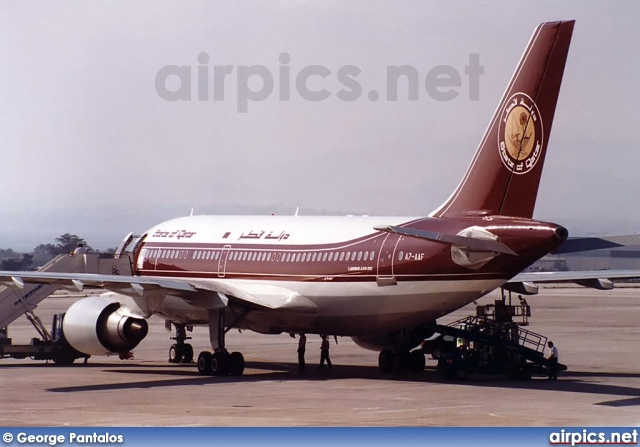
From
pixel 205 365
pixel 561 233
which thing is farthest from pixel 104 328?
pixel 561 233

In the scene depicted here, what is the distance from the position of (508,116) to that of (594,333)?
29.8 metres

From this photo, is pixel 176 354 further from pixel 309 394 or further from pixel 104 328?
pixel 309 394

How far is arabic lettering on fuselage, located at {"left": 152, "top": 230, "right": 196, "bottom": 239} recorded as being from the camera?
43.3 meters

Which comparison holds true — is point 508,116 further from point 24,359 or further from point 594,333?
point 594,333

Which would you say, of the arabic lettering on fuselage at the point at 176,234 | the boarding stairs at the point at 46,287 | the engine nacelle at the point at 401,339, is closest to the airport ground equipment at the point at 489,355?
the engine nacelle at the point at 401,339

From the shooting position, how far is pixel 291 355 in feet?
159

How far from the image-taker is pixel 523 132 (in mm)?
33344

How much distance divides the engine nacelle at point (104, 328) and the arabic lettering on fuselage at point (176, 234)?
515cm

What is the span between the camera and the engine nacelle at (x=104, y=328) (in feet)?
125

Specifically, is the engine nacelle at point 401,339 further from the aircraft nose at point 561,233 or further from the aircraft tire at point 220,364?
the aircraft nose at point 561,233

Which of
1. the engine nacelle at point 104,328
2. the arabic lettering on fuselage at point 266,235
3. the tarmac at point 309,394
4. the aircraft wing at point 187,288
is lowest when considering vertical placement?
the tarmac at point 309,394

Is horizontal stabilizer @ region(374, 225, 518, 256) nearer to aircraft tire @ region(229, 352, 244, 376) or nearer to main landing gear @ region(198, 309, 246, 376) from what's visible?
main landing gear @ region(198, 309, 246, 376)

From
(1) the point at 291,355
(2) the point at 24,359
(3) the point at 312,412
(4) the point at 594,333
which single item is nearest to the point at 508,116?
(3) the point at 312,412

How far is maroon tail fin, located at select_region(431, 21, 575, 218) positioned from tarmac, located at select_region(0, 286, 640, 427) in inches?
224
